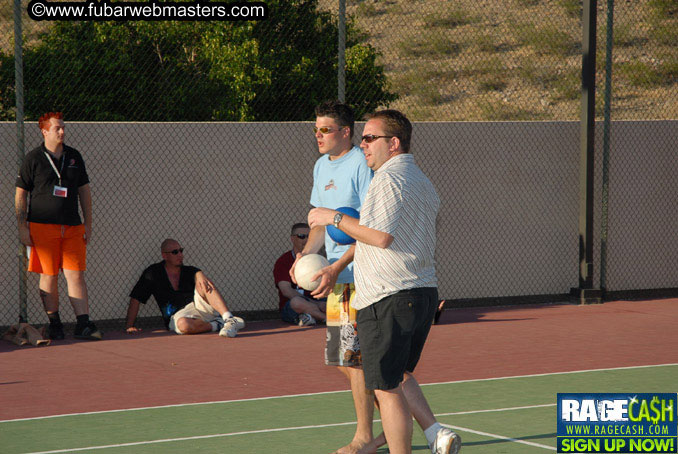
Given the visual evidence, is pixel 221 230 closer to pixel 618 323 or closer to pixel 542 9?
pixel 618 323

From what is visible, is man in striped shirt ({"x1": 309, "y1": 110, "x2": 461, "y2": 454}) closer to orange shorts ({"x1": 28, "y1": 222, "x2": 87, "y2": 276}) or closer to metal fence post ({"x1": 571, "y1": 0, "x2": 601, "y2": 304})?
orange shorts ({"x1": 28, "y1": 222, "x2": 87, "y2": 276})

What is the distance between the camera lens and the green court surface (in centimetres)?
675

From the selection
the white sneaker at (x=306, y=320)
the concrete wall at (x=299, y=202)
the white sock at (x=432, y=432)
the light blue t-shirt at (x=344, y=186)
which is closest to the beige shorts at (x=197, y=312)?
the concrete wall at (x=299, y=202)

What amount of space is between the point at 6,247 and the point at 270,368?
3526 mm

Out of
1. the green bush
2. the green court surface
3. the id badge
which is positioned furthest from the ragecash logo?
the green bush

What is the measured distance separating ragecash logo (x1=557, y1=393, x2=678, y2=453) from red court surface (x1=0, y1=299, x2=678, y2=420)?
228cm

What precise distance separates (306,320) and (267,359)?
210cm

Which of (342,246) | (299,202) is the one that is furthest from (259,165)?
(342,246)

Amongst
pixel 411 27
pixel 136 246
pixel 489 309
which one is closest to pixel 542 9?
pixel 411 27

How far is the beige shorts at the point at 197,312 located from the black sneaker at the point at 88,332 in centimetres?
82

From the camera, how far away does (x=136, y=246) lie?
12.2 m

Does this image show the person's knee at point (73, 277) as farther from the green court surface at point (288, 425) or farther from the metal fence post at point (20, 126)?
the green court surface at point (288, 425)

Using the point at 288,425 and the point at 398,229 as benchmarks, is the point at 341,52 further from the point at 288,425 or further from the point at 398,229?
the point at 398,229

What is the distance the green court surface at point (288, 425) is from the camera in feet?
22.2
